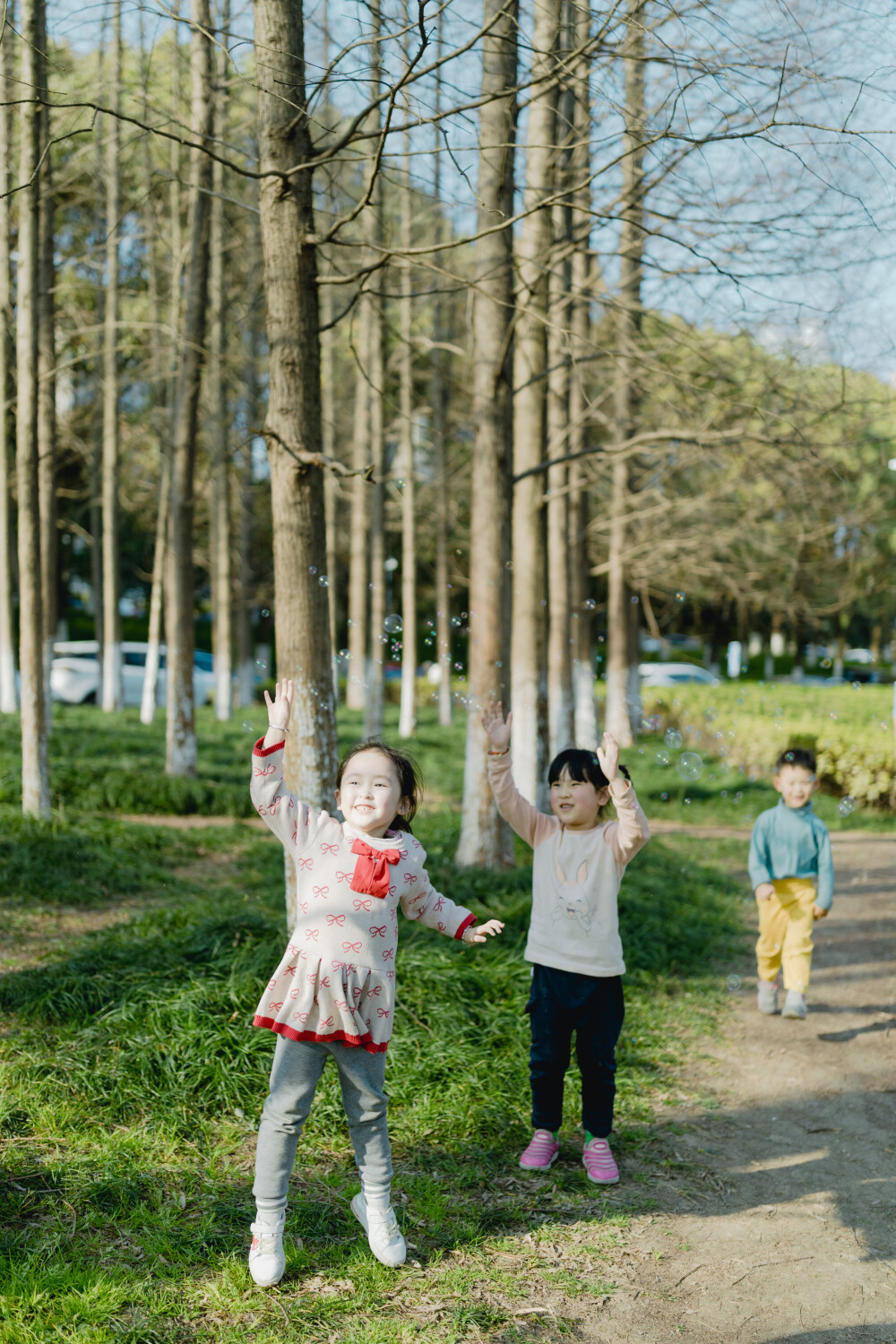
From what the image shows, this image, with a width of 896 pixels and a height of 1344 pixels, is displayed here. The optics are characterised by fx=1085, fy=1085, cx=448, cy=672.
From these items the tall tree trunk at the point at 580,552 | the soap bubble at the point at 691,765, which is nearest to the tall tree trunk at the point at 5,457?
the tall tree trunk at the point at 580,552

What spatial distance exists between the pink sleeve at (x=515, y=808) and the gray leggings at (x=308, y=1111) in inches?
43.1

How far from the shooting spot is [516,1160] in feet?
13.4

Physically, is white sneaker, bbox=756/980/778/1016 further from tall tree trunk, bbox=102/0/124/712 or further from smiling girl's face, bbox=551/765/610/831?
tall tree trunk, bbox=102/0/124/712

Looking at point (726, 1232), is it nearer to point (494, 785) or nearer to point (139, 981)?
point (494, 785)

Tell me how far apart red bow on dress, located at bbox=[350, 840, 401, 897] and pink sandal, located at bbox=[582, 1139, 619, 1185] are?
1.51 m

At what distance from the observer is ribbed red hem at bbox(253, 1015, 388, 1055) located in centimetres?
308

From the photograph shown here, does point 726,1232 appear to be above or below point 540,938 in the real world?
below

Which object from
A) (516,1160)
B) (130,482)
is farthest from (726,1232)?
(130,482)

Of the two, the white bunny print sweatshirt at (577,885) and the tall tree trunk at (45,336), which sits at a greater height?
the tall tree trunk at (45,336)

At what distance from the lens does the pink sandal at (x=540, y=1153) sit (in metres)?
4.00

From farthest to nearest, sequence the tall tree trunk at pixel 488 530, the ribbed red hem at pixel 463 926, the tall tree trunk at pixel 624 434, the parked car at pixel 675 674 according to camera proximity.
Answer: the parked car at pixel 675 674
the tall tree trunk at pixel 488 530
the tall tree trunk at pixel 624 434
the ribbed red hem at pixel 463 926

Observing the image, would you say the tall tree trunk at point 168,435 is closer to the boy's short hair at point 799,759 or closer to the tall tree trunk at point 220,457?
the tall tree trunk at point 220,457

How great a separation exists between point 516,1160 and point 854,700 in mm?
16392

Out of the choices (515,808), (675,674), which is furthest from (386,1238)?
(675,674)
